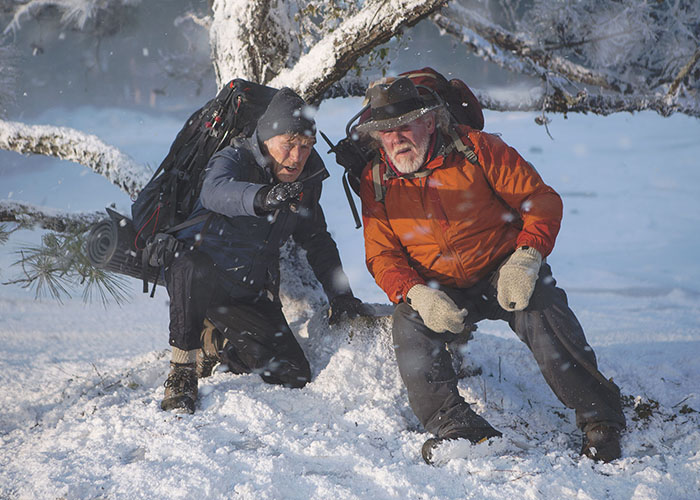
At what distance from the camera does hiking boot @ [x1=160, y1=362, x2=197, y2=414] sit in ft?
9.14

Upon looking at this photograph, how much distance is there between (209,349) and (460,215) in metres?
1.88

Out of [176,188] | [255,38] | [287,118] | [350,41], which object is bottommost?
[176,188]

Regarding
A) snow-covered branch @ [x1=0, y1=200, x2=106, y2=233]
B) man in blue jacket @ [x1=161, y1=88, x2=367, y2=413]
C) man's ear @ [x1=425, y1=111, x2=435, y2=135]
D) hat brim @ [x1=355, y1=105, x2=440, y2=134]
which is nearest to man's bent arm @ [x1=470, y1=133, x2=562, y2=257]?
man's ear @ [x1=425, y1=111, x2=435, y2=135]

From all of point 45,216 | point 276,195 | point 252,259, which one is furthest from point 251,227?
point 45,216

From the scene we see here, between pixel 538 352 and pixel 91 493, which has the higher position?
pixel 538 352

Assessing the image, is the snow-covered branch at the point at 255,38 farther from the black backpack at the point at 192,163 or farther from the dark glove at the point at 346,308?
the dark glove at the point at 346,308

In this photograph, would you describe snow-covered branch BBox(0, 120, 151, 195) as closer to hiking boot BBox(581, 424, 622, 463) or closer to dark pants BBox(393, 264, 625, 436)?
dark pants BBox(393, 264, 625, 436)

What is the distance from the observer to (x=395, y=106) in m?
2.58

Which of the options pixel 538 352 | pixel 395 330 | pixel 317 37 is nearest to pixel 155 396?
pixel 395 330

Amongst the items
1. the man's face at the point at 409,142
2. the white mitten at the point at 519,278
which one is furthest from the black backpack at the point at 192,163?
the white mitten at the point at 519,278

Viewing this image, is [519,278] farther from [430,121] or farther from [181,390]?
[181,390]

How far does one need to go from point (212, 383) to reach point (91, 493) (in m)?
1.06

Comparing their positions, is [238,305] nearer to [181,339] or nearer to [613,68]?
[181,339]

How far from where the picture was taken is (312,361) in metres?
3.36
